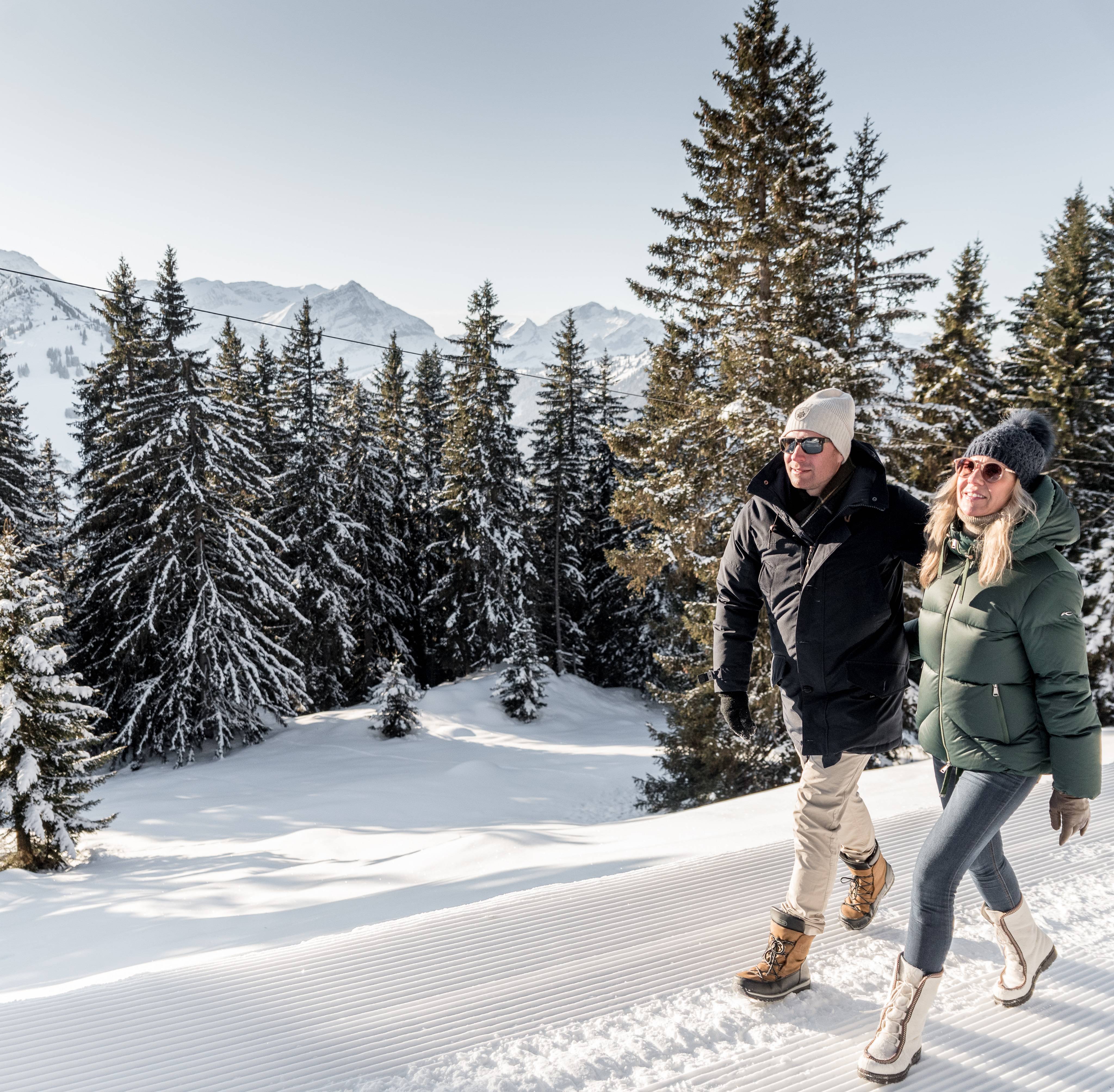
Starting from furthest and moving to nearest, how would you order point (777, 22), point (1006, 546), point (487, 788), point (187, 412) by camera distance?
point (187, 412), point (487, 788), point (777, 22), point (1006, 546)

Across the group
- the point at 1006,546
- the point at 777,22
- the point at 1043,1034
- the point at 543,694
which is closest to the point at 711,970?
the point at 1043,1034

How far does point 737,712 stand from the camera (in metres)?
3.00

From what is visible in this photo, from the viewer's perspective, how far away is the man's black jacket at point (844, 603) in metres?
2.52

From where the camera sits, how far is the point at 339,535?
21422 millimetres

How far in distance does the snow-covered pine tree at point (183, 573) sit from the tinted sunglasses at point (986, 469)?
16749 millimetres

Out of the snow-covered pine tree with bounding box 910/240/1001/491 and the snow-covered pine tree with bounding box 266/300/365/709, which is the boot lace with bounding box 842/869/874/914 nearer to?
the snow-covered pine tree with bounding box 910/240/1001/491

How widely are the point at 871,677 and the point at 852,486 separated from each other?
717 mm

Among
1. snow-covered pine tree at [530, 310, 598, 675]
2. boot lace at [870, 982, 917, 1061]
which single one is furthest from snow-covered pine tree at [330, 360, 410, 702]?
boot lace at [870, 982, 917, 1061]

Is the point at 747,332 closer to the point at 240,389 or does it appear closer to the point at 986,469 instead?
the point at 986,469

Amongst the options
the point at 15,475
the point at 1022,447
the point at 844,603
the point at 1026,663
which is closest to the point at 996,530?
the point at 1022,447

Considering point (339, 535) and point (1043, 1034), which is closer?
point (1043, 1034)

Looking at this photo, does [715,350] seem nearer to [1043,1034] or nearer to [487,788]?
[1043,1034]

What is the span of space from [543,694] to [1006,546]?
20055 millimetres

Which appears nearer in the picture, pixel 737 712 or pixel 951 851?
pixel 951 851
